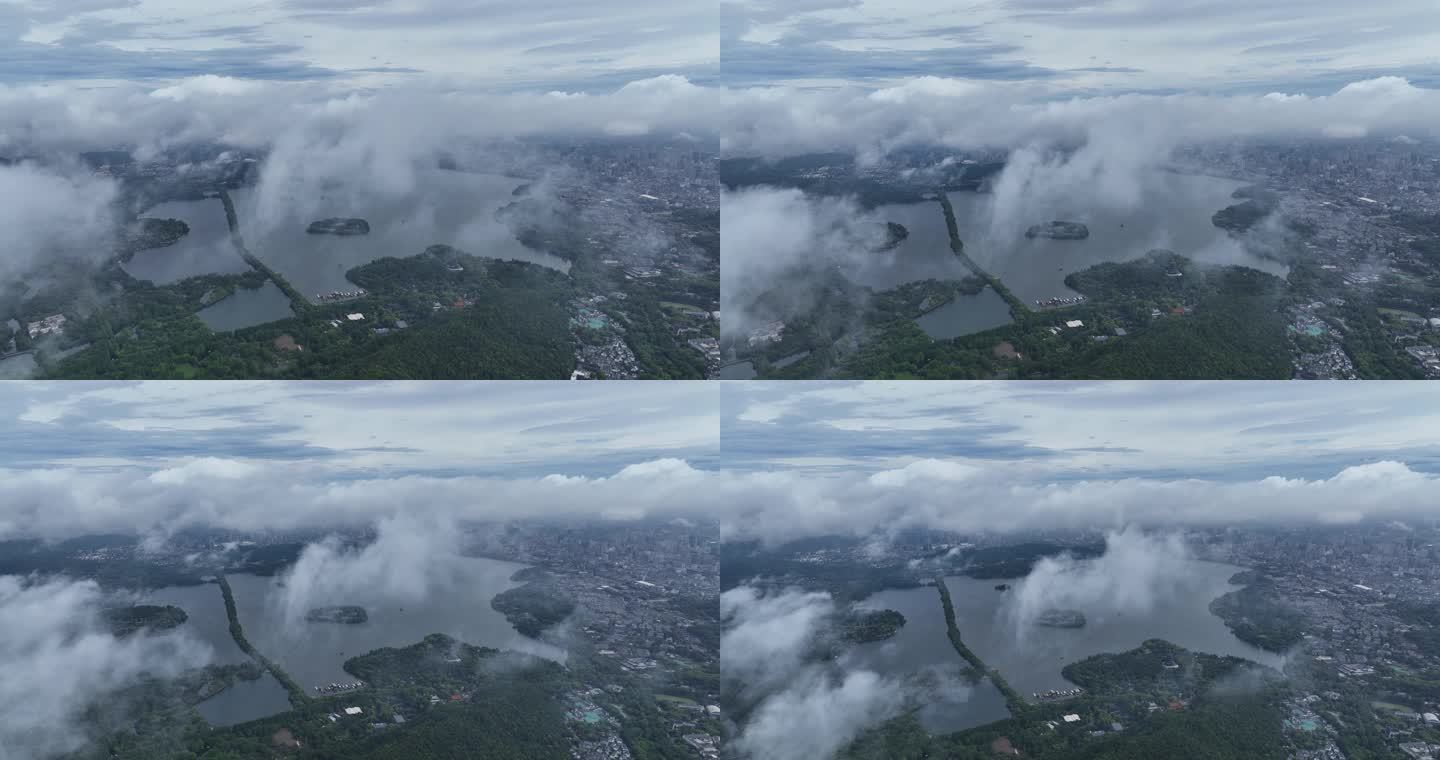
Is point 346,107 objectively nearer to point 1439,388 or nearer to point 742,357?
point 742,357

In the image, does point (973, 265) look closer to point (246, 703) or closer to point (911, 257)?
point (911, 257)

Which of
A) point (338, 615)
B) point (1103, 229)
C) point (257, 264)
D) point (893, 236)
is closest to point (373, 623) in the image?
point (338, 615)

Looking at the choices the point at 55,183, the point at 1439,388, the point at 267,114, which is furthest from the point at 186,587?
the point at 1439,388

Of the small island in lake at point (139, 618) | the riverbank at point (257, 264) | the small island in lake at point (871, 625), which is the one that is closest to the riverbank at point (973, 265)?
the small island in lake at point (871, 625)

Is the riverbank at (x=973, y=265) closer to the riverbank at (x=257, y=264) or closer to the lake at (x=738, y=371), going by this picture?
the lake at (x=738, y=371)

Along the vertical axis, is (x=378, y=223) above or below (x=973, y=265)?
above

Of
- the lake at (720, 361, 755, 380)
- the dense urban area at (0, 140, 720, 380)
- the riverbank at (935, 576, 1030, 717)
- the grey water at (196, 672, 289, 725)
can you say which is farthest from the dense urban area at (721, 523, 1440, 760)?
the grey water at (196, 672, 289, 725)
